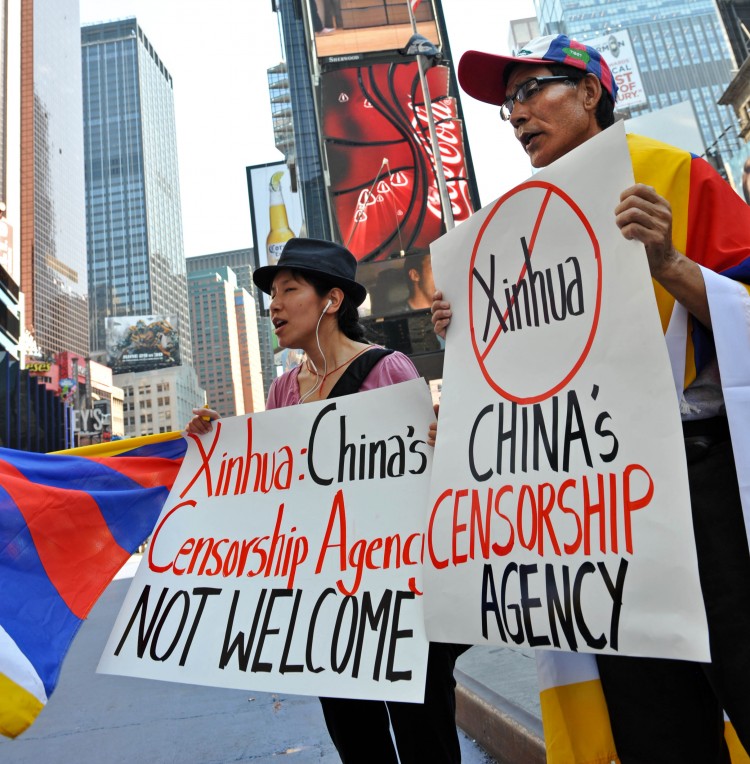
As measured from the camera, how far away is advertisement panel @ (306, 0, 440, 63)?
29766mm

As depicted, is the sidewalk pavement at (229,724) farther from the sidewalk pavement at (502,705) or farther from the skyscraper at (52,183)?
the skyscraper at (52,183)

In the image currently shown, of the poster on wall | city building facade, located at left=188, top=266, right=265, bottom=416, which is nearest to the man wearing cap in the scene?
the poster on wall

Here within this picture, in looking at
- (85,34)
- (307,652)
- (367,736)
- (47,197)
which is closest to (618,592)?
(307,652)

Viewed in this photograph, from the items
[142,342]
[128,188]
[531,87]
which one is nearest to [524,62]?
[531,87]

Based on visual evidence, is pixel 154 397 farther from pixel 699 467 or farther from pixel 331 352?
pixel 699 467

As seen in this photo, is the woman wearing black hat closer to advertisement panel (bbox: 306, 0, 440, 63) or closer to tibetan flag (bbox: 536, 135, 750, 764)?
tibetan flag (bbox: 536, 135, 750, 764)

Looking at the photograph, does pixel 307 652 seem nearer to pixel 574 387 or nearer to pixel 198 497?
pixel 198 497

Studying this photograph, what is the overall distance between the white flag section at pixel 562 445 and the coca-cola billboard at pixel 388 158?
936 inches

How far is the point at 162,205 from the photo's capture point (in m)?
172

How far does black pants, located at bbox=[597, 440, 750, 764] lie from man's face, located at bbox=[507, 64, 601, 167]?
0.84m

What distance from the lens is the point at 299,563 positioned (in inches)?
78.0

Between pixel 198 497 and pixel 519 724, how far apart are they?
1542mm

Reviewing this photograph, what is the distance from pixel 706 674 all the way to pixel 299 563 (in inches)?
42.1

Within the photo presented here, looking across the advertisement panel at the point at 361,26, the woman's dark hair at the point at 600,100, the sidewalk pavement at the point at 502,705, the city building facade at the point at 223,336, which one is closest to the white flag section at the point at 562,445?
the woman's dark hair at the point at 600,100
